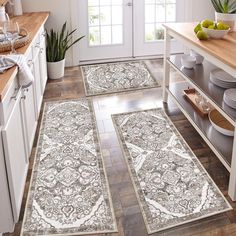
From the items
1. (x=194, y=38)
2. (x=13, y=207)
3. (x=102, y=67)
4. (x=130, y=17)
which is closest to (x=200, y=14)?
(x=130, y=17)

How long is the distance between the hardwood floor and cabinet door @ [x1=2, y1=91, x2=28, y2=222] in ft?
0.54

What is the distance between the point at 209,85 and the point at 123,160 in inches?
36.5

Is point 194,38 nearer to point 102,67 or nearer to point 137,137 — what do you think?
point 137,137

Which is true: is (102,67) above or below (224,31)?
below

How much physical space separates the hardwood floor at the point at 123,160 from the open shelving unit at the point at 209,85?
0.55 ft

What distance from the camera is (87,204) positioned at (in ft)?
6.89

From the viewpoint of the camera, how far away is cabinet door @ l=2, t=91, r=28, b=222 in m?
1.73

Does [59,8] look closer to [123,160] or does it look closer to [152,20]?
[152,20]

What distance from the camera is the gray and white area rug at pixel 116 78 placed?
3.90 metres

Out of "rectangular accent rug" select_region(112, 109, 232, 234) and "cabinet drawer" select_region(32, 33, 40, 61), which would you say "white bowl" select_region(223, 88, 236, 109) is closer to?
"rectangular accent rug" select_region(112, 109, 232, 234)

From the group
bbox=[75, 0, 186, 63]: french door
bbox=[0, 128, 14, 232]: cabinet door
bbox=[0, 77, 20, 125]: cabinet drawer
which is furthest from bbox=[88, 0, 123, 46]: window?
bbox=[0, 128, 14, 232]: cabinet door

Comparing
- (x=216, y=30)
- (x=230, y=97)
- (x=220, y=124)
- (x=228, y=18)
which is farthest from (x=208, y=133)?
(x=228, y=18)

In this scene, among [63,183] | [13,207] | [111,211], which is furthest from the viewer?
[63,183]

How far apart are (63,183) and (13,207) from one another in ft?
1.66
